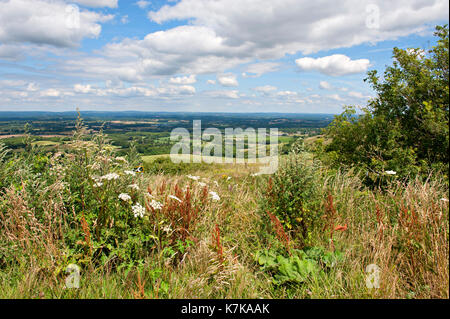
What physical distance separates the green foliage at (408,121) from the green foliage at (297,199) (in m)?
2.62

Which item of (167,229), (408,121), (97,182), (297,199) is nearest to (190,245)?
(167,229)

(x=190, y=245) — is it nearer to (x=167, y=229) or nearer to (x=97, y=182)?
(x=167, y=229)

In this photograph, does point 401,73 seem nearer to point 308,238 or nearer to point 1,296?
point 308,238

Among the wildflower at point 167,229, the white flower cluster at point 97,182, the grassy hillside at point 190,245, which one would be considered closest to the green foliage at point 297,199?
the grassy hillside at point 190,245

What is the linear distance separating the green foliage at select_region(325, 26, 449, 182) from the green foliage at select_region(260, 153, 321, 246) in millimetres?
2622

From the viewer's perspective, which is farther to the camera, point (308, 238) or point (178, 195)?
point (178, 195)

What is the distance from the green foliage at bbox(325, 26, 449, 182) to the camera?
4613 millimetres

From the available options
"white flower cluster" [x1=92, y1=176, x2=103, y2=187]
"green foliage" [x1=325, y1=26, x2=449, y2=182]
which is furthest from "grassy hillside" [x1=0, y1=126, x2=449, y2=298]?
"green foliage" [x1=325, y1=26, x2=449, y2=182]

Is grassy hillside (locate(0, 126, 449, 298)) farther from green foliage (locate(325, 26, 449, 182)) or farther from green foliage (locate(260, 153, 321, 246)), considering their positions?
green foliage (locate(325, 26, 449, 182))

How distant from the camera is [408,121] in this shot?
5.22m

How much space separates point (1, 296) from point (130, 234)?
3.80 feet
